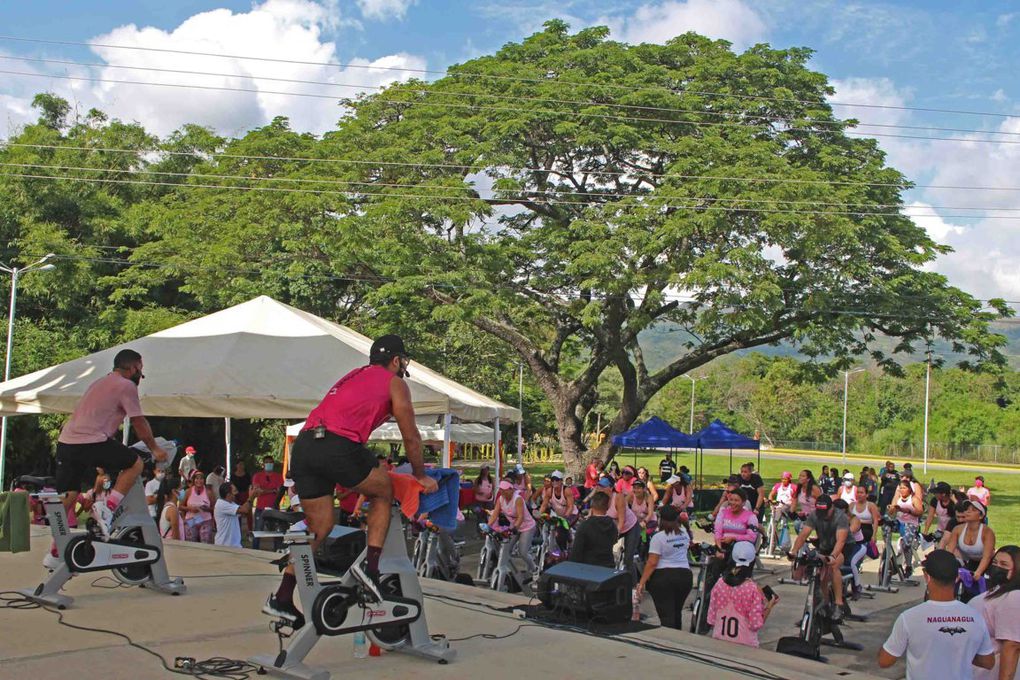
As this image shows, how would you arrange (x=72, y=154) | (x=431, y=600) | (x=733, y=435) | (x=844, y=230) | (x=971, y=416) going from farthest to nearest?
(x=971, y=416)
(x=72, y=154)
(x=733, y=435)
(x=844, y=230)
(x=431, y=600)

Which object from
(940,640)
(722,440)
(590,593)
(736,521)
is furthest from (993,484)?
(940,640)

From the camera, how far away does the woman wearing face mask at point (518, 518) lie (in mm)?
13289

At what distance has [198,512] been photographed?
48.2 ft

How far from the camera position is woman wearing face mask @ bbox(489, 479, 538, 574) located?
13.3 metres

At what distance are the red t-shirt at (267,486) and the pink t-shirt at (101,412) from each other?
8740mm

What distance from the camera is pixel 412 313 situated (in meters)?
33.2

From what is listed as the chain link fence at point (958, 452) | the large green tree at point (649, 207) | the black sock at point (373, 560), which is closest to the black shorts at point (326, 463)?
the black sock at point (373, 560)

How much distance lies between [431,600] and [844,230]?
2095 cm

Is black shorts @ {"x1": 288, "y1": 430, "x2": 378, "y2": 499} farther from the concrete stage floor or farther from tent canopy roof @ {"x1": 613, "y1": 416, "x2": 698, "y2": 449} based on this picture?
tent canopy roof @ {"x1": 613, "y1": 416, "x2": 698, "y2": 449}

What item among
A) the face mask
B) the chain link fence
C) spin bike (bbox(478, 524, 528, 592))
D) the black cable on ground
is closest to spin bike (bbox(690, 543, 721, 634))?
spin bike (bbox(478, 524, 528, 592))

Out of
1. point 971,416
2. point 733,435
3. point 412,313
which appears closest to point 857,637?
point 733,435

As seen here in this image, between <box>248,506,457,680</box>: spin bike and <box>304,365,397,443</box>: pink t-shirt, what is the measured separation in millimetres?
524

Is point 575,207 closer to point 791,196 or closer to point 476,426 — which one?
point 791,196

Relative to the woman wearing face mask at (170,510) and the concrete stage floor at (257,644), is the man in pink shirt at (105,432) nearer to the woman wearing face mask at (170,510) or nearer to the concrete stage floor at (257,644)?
the concrete stage floor at (257,644)
